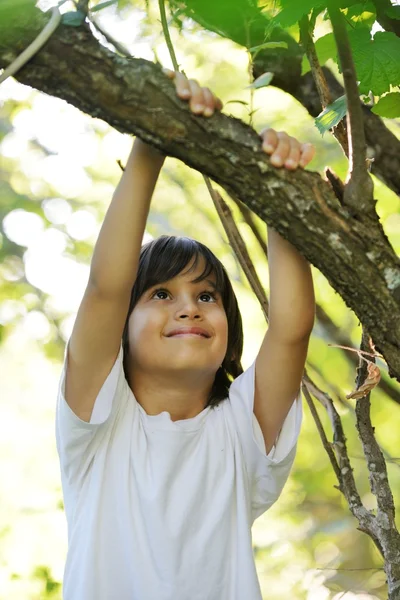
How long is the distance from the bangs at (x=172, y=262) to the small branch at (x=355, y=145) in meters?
0.67

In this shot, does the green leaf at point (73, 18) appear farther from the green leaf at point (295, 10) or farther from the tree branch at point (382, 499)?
the tree branch at point (382, 499)

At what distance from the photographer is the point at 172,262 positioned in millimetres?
1617

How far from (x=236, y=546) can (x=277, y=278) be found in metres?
0.53

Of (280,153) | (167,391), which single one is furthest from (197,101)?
(167,391)

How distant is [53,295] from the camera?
4633 millimetres

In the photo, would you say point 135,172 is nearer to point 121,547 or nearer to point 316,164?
point 121,547

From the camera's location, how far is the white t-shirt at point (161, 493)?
1.45 meters

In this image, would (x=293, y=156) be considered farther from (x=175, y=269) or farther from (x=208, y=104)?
(x=175, y=269)

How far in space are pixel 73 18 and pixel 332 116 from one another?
Answer: 476mm

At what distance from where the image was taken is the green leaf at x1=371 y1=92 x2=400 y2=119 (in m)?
1.33

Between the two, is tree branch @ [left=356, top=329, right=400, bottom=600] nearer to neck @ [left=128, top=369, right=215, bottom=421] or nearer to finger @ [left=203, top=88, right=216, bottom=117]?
neck @ [left=128, top=369, right=215, bottom=421]

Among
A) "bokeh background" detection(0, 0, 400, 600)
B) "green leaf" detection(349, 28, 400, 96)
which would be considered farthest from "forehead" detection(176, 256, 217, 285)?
"bokeh background" detection(0, 0, 400, 600)

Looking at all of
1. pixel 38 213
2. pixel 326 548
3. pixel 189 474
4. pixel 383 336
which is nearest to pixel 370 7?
pixel 383 336

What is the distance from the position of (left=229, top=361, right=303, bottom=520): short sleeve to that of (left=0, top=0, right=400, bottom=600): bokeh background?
186 cm
